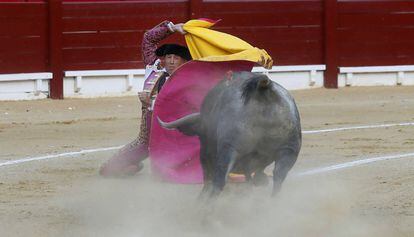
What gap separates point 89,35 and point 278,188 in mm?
6807

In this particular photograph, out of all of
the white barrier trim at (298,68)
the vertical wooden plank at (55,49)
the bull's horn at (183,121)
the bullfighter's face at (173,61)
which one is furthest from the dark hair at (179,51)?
the white barrier trim at (298,68)

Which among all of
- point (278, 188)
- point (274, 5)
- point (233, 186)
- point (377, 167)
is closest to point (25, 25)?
point (274, 5)

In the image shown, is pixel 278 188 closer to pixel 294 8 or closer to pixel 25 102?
pixel 25 102

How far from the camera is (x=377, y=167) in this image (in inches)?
262

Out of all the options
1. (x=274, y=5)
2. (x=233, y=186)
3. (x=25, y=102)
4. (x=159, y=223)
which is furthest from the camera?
(x=274, y=5)

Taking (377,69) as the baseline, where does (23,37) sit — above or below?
above

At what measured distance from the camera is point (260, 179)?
489 cm

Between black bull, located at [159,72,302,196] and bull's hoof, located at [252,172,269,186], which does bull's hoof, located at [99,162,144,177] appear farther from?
black bull, located at [159,72,302,196]

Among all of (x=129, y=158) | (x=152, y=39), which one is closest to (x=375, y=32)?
(x=129, y=158)

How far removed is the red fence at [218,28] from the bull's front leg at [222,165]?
637 cm

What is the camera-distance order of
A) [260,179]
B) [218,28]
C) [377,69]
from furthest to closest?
[377,69] → [218,28] → [260,179]

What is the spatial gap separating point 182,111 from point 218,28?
669 cm

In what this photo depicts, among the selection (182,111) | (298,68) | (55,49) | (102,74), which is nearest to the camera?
(182,111)

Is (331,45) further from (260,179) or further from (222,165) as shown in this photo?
(222,165)
